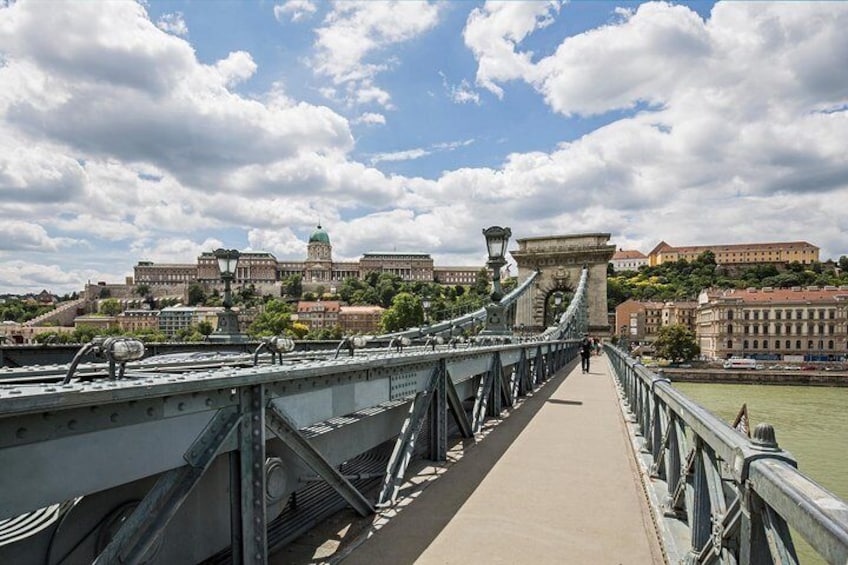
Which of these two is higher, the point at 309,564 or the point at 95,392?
the point at 95,392

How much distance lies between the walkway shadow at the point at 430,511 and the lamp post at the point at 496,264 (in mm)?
3751

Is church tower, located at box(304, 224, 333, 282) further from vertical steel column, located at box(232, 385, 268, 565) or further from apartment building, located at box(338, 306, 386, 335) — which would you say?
vertical steel column, located at box(232, 385, 268, 565)

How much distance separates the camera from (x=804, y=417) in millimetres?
29016

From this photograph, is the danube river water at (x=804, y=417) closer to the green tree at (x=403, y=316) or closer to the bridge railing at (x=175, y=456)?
the bridge railing at (x=175, y=456)

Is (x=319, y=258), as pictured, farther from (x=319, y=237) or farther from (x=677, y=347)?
(x=677, y=347)

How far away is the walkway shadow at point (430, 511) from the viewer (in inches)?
154

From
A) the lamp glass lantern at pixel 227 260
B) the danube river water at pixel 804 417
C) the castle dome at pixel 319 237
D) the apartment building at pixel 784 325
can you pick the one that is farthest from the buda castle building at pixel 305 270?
the lamp glass lantern at pixel 227 260

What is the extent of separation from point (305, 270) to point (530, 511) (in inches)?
6189

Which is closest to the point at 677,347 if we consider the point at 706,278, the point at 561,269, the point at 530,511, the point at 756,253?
the point at 561,269

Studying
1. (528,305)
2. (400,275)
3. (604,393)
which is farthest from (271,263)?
(604,393)

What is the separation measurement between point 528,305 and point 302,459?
3856 centimetres

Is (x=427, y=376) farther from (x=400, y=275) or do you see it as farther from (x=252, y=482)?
(x=400, y=275)

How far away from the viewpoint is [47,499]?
2.15m

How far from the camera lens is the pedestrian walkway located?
3.91 metres
